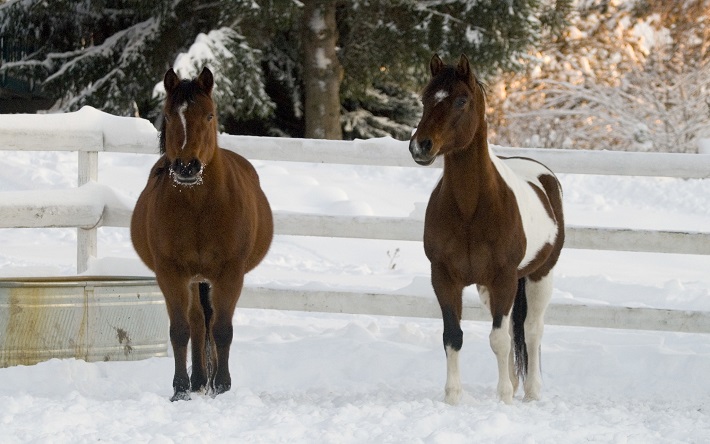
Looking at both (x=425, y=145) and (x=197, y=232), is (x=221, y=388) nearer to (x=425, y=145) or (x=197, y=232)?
(x=197, y=232)

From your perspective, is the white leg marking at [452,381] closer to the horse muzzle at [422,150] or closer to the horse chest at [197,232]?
the horse muzzle at [422,150]

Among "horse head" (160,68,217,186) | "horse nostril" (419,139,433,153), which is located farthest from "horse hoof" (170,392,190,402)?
"horse nostril" (419,139,433,153)

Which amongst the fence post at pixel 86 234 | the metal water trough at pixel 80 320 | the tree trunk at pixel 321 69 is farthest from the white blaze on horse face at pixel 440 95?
the tree trunk at pixel 321 69

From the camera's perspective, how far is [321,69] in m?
14.7

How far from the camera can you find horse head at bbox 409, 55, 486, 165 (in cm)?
469

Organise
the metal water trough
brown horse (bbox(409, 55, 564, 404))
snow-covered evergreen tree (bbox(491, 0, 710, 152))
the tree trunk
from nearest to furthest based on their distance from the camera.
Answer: brown horse (bbox(409, 55, 564, 404)), the metal water trough, the tree trunk, snow-covered evergreen tree (bbox(491, 0, 710, 152))

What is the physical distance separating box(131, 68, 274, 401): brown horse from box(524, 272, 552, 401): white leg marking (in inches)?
58.3

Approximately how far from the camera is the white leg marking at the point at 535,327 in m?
5.30

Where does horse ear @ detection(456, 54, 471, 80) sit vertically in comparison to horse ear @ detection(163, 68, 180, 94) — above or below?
above

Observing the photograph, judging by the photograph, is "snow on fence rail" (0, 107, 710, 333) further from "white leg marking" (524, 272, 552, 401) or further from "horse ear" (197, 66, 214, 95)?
"horse ear" (197, 66, 214, 95)

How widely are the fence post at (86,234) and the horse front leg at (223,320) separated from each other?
72.2 inches

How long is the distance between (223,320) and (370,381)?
106 centimetres

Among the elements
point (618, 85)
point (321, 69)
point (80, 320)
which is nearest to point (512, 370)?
point (80, 320)

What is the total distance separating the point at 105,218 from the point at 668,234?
3372mm
